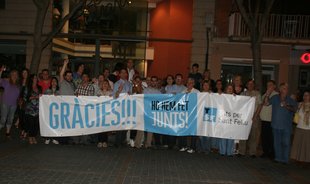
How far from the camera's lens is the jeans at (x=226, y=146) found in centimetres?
1065

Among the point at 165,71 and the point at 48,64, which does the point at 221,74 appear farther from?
the point at 48,64

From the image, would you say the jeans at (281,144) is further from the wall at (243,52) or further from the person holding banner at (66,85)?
the wall at (243,52)

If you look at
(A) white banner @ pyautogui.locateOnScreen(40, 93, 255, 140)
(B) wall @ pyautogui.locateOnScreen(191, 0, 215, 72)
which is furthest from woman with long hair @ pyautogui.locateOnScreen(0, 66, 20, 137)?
(B) wall @ pyautogui.locateOnScreen(191, 0, 215, 72)

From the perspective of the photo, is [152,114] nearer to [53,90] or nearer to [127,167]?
[127,167]

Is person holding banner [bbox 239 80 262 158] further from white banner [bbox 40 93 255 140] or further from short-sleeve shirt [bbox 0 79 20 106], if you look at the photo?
short-sleeve shirt [bbox 0 79 20 106]

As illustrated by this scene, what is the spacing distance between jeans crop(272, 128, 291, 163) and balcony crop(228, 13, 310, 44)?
9.96m

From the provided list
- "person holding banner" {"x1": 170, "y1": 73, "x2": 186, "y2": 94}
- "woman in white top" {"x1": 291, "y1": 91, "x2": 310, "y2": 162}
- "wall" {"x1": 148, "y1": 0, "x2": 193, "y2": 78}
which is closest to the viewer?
"woman in white top" {"x1": 291, "y1": 91, "x2": 310, "y2": 162}

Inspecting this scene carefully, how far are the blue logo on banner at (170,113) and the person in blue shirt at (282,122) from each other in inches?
76.2

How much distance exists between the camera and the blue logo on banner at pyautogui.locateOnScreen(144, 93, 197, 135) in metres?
10.6

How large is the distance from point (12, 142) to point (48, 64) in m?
9.38

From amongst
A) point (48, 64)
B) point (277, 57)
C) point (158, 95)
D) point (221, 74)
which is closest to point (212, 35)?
point (221, 74)

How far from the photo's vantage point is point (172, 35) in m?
20.4

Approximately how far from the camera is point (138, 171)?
27.6ft

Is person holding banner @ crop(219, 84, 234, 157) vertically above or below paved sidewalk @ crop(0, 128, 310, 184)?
above
